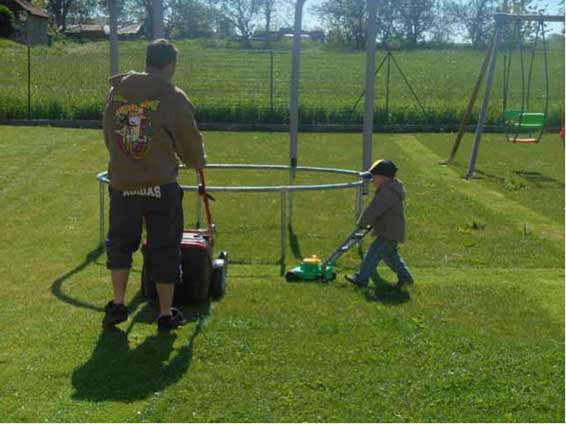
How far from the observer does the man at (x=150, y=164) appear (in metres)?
5.53

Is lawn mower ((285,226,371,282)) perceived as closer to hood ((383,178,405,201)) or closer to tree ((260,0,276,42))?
hood ((383,178,405,201))

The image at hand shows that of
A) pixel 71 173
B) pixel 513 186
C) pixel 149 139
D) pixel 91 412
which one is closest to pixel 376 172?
pixel 149 139

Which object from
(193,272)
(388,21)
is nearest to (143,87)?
(193,272)

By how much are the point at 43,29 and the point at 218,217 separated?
54.8 metres

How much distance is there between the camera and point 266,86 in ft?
92.1

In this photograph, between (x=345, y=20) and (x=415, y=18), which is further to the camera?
(x=415, y=18)

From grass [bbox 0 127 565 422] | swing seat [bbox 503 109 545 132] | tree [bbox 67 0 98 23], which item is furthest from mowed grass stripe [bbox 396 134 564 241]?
tree [bbox 67 0 98 23]

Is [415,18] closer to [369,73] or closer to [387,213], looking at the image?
[369,73]

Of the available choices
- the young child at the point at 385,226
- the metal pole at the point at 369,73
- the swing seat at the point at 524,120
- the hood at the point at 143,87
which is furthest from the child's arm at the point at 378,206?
the swing seat at the point at 524,120

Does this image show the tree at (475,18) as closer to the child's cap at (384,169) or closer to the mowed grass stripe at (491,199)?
the mowed grass stripe at (491,199)

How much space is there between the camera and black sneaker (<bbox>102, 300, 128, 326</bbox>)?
5.67m

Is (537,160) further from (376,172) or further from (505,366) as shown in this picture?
(505,366)

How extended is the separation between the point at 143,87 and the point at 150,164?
49 centimetres

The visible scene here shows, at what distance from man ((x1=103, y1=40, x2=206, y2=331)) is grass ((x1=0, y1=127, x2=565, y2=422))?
0.39 meters
